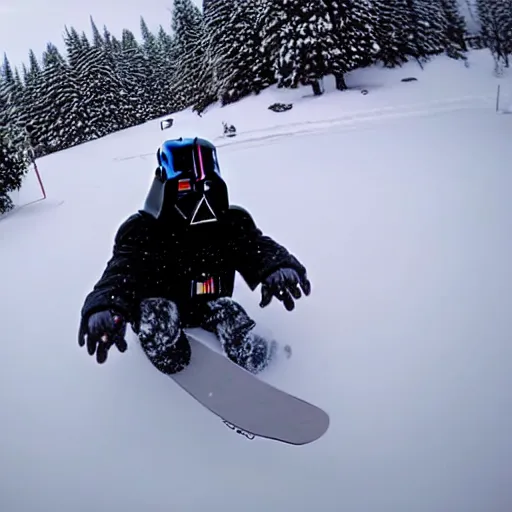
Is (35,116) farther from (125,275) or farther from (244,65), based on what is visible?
(125,275)

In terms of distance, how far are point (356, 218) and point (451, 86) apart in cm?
91

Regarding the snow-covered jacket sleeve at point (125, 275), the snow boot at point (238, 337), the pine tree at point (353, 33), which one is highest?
the pine tree at point (353, 33)

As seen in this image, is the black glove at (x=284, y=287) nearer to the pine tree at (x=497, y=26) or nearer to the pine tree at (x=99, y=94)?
the pine tree at (x=497, y=26)

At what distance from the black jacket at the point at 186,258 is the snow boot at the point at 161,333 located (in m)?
0.03

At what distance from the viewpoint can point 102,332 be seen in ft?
2.81

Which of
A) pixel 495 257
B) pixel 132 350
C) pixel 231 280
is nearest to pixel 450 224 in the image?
pixel 495 257

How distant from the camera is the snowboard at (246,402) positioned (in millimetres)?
895

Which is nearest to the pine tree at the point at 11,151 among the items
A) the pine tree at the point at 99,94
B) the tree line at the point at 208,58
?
the tree line at the point at 208,58

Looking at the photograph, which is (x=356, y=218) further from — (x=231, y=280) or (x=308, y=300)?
(x=231, y=280)

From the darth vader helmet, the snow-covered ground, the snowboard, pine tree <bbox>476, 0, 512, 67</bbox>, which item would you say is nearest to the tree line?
pine tree <bbox>476, 0, 512, 67</bbox>

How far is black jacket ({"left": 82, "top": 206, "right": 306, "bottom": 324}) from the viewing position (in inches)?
40.6

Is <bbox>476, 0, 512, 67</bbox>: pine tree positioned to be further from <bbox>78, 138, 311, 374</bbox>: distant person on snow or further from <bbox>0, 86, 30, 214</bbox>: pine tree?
<bbox>0, 86, 30, 214</bbox>: pine tree

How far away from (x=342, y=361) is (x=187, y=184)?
621mm

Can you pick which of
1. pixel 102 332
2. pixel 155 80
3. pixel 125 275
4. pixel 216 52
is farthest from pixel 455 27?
pixel 216 52
